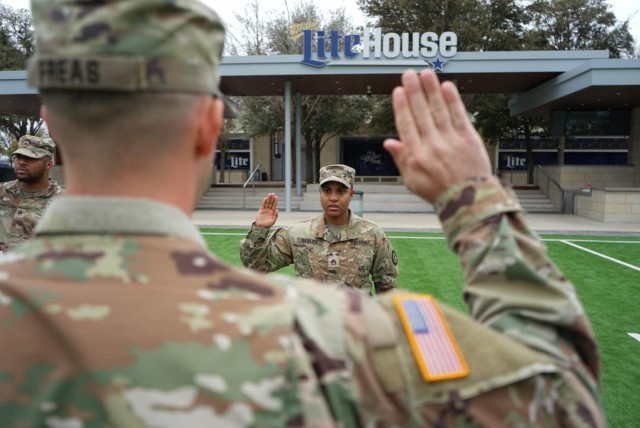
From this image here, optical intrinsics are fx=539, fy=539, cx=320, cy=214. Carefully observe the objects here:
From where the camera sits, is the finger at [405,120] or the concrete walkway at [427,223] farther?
the concrete walkway at [427,223]

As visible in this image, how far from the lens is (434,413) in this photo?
960mm

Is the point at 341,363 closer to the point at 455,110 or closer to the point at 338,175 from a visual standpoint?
the point at 455,110

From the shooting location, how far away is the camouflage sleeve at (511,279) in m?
1.04

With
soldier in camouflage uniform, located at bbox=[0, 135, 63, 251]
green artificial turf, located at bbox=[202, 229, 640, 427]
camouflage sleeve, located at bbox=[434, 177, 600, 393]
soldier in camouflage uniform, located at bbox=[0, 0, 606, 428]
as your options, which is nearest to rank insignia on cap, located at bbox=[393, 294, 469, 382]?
soldier in camouflage uniform, located at bbox=[0, 0, 606, 428]

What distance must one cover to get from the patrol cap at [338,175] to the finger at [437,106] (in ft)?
10.6

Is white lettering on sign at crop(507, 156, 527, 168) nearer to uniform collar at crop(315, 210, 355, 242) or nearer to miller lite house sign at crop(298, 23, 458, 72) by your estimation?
miller lite house sign at crop(298, 23, 458, 72)

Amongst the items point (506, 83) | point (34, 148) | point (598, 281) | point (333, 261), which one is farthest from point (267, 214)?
point (506, 83)

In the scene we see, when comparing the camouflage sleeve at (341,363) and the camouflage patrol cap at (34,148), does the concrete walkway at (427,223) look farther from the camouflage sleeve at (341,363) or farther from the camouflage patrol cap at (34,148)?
the camouflage sleeve at (341,363)

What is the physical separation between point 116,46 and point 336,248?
11.1 feet

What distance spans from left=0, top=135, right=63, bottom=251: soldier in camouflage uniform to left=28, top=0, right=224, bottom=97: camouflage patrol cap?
16.0 ft

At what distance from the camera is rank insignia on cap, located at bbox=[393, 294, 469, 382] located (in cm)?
97

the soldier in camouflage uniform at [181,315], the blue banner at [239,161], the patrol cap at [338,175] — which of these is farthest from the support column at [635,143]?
the blue banner at [239,161]

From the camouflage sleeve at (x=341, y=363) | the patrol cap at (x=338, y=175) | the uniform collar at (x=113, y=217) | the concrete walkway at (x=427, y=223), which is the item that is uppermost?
the uniform collar at (x=113, y=217)

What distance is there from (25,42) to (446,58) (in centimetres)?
2632
